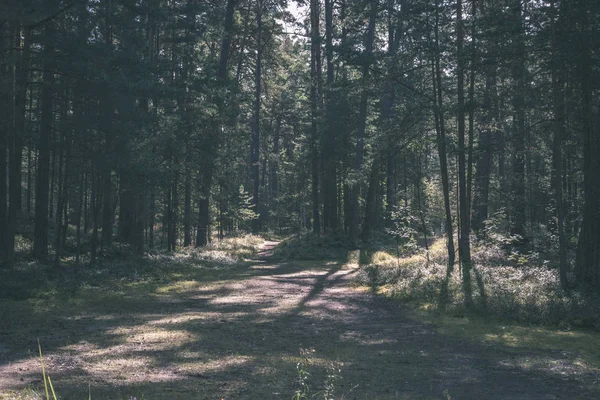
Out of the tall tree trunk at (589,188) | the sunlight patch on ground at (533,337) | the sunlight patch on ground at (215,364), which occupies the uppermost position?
the tall tree trunk at (589,188)

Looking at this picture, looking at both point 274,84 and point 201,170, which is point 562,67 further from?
point 274,84

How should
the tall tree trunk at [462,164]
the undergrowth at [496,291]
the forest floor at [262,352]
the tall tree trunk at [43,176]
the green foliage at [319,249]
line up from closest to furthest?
the forest floor at [262,352]
the undergrowth at [496,291]
the tall tree trunk at [462,164]
the tall tree trunk at [43,176]
the green foliage at [319,249]

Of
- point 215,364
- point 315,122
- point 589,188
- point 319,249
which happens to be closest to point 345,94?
point 315,122

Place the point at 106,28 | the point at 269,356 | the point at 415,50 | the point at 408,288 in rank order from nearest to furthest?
1. the point at 269,356
2. the point at 408,288
3. the point at 415,50
4. the point at 106,28

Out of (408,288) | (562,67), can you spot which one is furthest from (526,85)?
(408,288)

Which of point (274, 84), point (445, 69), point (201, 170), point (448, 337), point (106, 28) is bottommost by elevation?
point (448, 337)

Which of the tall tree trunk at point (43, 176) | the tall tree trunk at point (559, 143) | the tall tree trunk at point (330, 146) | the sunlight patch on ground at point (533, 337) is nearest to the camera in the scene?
the sunlight patch on ground at point (533, 337)

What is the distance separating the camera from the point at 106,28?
69.9 feet

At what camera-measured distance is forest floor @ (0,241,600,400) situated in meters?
6.99

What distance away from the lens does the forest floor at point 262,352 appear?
6.99 metres

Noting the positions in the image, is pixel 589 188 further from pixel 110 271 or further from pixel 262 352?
pixel 110 271

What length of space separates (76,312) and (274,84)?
113 ft

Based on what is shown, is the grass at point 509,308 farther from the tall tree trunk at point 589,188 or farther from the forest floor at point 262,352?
the tall tree trunk at point 589,188

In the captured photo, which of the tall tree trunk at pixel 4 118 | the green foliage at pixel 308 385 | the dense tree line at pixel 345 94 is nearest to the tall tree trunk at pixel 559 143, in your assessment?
the dense tree line at pixel 345 94
